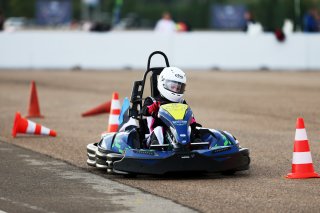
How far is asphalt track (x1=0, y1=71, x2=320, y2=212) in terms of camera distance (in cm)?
1024

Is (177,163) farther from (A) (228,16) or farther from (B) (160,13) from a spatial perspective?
(B) (160,13)

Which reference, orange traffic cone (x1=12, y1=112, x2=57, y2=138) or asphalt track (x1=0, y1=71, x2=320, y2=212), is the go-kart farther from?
orange traffic cone (x1=12, y1=112, x2=57, y2=138)

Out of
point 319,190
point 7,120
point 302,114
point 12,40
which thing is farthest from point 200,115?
point 12,40

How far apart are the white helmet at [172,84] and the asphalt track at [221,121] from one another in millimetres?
938

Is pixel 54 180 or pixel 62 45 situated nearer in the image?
pixel 54 180

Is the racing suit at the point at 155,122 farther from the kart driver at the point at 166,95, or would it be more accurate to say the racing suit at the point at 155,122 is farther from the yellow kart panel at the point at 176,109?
the yellow kart panel at the point at 176,109

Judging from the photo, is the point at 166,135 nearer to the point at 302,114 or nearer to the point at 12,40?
the point at 302,114

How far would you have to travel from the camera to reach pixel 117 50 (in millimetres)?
36344

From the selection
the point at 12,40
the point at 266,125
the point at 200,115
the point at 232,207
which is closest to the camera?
the point at 232,207

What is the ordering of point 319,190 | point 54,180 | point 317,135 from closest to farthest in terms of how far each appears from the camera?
point 319,190 → point 54,180 → point 317,135

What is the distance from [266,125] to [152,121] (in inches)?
255

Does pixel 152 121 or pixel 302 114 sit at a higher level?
pixel 152 121

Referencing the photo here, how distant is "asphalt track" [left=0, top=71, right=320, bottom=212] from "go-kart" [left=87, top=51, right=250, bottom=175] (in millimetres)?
157

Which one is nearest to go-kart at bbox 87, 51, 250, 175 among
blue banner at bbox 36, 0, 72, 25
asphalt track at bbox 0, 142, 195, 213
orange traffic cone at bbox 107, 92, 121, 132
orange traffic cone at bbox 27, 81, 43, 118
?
asphalt track at bbox 0, 142, 195, 213
